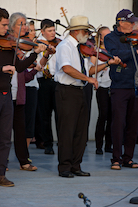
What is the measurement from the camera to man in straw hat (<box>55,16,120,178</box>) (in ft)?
11.8

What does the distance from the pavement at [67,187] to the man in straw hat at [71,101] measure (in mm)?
206

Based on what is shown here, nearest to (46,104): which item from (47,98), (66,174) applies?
(47,98)

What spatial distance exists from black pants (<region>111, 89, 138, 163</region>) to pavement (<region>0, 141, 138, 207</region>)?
219mm

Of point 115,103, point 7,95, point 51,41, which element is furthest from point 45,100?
point 7,95

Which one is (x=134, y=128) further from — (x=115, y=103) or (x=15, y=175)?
(x=15, y=175)

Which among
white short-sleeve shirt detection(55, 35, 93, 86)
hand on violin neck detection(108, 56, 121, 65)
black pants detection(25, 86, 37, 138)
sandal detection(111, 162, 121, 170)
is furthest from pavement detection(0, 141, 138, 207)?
hand on violin neck detection(108, 56, 121, 65)

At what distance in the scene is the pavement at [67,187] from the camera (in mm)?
2680

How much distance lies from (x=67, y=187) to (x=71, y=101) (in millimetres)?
848

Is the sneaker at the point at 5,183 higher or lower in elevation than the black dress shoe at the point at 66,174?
higher

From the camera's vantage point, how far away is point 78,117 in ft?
12.1

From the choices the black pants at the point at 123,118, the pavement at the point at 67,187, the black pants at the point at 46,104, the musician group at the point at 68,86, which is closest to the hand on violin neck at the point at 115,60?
the musician group at the point at 68,86

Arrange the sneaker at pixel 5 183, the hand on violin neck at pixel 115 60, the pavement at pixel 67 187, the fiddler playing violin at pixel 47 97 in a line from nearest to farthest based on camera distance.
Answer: the pavement at pixel 67 187 → the sneaker at pixel 5 183 → the hand on violin neck at pixel 115 60 → the fiddler playing violin at pixel 47 97

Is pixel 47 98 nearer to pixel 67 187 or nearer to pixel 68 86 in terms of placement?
pixel 68 86

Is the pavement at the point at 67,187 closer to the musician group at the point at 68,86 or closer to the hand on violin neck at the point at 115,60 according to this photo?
the musician group at the point at 68,86
